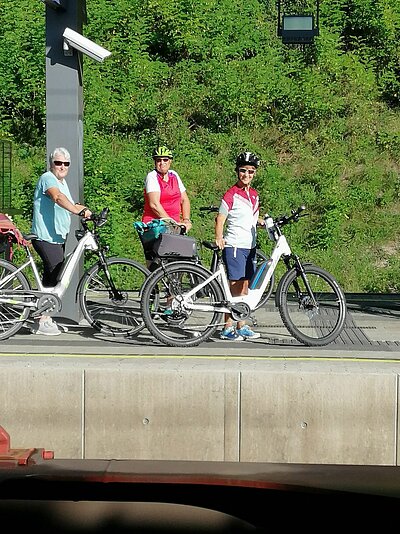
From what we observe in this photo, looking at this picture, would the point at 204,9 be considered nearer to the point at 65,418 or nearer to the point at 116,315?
the point at 116,315

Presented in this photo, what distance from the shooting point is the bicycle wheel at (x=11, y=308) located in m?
8.59

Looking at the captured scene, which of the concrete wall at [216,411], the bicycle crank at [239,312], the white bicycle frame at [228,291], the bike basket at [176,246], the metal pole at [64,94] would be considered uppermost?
the metal pole at [64,94]

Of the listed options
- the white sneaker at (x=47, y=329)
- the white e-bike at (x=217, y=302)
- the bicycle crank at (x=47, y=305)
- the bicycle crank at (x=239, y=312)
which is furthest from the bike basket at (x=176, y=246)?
the white sneaker at (x=47, y=329)

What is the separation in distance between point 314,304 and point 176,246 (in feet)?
3.95

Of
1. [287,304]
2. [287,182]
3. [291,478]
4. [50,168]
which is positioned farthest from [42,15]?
[291,478]

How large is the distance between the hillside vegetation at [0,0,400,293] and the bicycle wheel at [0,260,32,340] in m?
9.69

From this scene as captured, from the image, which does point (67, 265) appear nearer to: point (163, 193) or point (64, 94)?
point (163, 193)

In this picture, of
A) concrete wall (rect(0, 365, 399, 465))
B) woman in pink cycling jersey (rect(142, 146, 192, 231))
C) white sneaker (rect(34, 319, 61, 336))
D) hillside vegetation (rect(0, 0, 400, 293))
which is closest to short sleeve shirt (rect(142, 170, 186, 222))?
woman in pink cycling jersey (rect(142, 146, 192, 231))

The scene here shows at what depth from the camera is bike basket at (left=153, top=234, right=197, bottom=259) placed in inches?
340

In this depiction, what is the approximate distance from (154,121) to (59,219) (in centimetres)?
1350

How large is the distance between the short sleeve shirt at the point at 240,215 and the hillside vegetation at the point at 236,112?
885 cm

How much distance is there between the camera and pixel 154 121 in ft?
73.5

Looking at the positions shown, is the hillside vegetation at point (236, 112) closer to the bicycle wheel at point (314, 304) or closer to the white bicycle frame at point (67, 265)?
the bicycle wheel at point (314, 304)

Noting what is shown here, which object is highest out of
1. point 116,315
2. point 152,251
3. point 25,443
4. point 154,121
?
point 154,121
